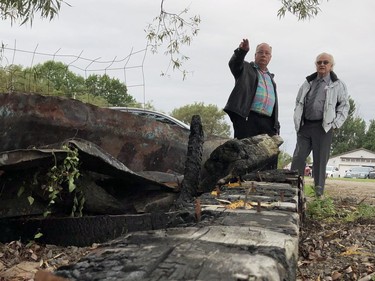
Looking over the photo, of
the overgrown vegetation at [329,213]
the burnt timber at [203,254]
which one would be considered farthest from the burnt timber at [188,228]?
the overgrown vegetation at [329,213]

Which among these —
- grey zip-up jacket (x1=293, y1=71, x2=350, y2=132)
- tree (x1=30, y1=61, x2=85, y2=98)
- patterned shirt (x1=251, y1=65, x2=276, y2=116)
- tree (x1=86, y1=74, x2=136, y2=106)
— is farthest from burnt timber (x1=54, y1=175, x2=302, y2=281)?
grey zip-up jacket (x1=293, y1=71, x2=350, y2=132)

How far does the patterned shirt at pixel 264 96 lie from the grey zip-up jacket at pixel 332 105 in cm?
51

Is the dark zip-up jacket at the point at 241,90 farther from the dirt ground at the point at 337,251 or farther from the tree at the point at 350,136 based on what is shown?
the tree at the point at 350,136

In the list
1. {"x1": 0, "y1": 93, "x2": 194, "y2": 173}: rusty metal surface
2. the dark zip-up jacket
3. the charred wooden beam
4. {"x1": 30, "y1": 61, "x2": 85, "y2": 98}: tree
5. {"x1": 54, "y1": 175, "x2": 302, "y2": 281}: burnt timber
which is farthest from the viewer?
the dark zip-up jacket

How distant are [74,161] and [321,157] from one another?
3.81 meters

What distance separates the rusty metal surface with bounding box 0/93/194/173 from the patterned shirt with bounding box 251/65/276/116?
51.4 inches

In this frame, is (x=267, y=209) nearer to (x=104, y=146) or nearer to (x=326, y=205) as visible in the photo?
(x=104, y=146)

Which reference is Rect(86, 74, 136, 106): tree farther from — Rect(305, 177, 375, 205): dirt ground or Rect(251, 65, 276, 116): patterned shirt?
Rect(305, 177, 375, 205): dirt ground

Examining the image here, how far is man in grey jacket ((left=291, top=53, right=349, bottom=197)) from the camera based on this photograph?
5.69m

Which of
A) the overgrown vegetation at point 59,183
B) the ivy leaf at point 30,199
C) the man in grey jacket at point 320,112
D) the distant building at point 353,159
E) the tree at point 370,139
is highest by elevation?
the tree at point 370,139

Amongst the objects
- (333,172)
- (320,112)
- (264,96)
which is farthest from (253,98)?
(333,172)

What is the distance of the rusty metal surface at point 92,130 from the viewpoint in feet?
9.93

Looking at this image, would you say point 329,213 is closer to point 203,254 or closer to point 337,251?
A: point 337,251

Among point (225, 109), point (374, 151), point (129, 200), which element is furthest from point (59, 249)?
point (374, 151)
